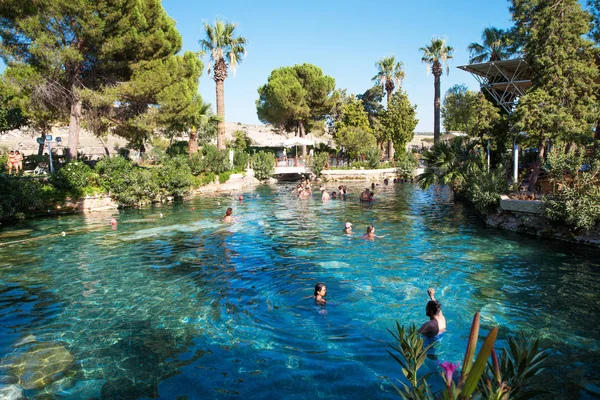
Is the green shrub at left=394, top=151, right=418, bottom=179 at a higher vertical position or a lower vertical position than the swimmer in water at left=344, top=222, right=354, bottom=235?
higher

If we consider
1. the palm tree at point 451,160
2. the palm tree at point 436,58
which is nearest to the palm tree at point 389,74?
the palm tree at point 436,58

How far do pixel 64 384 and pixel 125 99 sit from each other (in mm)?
22709

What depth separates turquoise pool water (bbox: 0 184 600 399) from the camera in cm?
632

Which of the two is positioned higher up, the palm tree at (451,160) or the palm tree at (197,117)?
the palm tree at (197,117)

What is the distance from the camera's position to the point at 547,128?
15.4 meters

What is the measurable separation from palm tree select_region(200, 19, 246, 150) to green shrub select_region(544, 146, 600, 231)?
98.9ft

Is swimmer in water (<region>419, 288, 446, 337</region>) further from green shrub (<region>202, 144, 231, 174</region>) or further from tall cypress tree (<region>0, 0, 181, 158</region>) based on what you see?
green shrub (<region>202, 144, 231, 174</region>)

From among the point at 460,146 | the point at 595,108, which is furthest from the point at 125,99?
the point at 595,108

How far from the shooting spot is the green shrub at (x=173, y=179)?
27234mm

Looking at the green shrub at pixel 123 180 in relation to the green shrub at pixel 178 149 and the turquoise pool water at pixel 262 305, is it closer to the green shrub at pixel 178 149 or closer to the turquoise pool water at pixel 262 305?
the turquoise pool water at pixel 262 305

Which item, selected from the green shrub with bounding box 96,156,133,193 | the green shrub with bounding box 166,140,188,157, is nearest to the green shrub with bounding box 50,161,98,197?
the green shrub with bounding box 96,156,133,193

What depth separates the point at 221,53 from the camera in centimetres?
3916

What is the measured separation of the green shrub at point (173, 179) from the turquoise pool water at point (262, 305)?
31.8 ft

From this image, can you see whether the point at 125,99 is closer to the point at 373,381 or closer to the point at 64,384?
the point at 64,384
